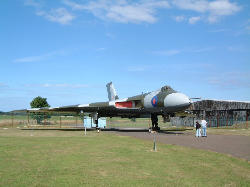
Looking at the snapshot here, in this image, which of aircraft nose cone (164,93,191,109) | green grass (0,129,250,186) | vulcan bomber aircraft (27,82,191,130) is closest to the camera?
green grass (0,129,250,186)

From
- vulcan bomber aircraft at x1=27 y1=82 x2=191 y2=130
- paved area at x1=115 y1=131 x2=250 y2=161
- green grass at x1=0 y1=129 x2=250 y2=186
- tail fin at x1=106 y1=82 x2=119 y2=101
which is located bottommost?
paved area at x1=115 y1=131 x2=250 y2=161

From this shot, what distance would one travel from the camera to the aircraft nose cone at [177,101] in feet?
67.8

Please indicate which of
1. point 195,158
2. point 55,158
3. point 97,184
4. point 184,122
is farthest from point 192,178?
point 184,122

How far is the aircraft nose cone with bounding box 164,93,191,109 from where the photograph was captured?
2067 centimetres

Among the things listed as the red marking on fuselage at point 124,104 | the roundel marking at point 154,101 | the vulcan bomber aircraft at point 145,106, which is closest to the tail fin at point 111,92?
the vulcan bomber aircraft at point 145,106

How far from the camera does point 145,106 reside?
960 inches

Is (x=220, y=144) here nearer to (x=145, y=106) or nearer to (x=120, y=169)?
(x=120, y=169)

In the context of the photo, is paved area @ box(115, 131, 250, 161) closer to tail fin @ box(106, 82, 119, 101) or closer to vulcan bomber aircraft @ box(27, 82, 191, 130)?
vulcan bomber aircraft @ box(27, 82, 191, 130)

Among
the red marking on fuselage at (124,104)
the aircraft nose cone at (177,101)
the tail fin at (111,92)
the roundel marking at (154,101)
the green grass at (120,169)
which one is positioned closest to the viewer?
the green grass at (120,169)

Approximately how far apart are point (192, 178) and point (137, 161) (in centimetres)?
251

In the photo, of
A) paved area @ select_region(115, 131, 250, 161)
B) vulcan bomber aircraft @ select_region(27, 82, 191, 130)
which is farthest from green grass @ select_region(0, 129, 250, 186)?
vulcan bomber aircraft @ select_region(27, 82, 191, 130)

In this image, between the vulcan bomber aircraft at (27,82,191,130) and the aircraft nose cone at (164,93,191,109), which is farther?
the vulcan bomber aircraft at (27,82,191,130)

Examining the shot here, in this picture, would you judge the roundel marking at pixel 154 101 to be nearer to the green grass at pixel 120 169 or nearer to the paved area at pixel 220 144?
the paved area at pixel 220 144

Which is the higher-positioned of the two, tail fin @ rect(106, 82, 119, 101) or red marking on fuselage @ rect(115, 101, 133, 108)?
tail fin @ rect(106, 82, 119, 101)
